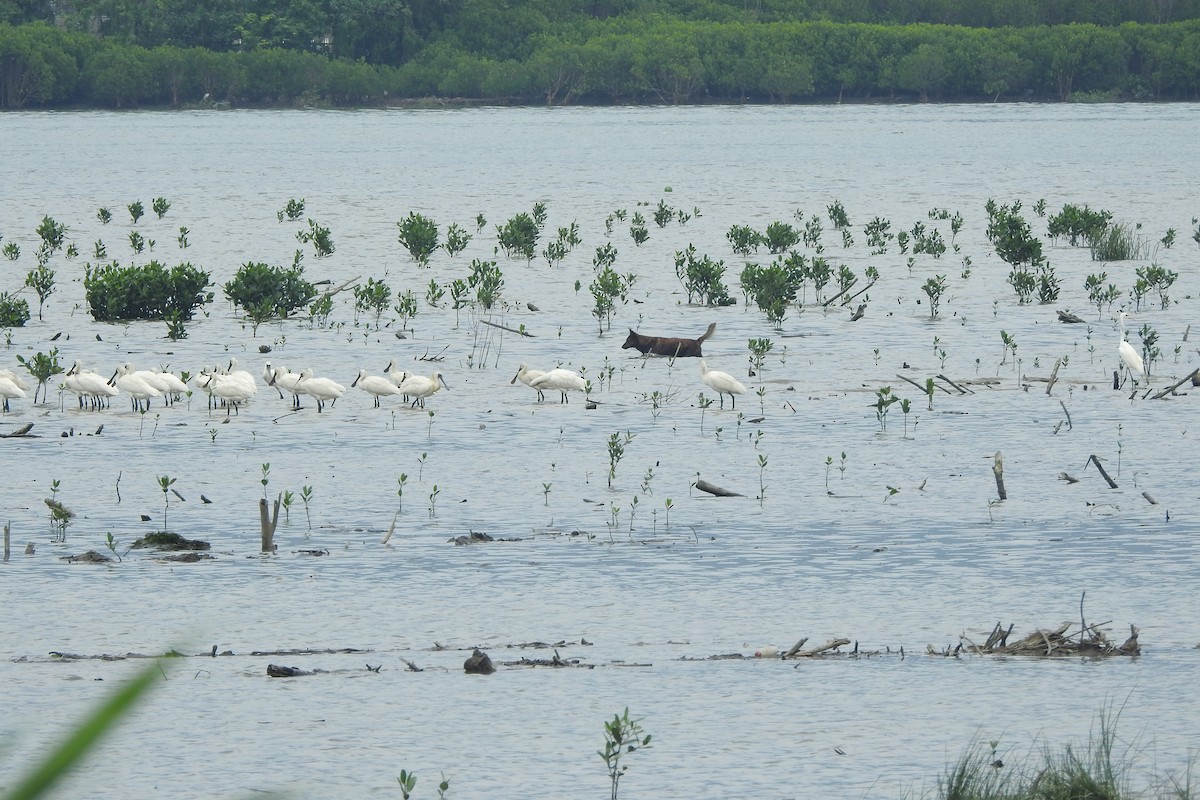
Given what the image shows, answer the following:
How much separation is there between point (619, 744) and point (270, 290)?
714 inches

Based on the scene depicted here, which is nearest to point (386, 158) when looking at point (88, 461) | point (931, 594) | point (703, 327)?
point (703, 327)

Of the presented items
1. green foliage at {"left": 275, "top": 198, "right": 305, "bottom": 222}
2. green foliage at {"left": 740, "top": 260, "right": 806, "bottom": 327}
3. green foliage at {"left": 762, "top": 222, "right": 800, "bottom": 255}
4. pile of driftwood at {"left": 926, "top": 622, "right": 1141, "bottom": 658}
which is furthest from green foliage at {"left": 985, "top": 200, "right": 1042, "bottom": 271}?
pile of driftwood at {"left": 926, "top": 622, "right": 1141, "bottom": 658}

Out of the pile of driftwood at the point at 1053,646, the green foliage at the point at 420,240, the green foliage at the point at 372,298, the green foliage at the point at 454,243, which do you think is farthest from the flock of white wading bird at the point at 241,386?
the green foliage at the point at 454,243

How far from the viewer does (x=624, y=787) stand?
301 inches

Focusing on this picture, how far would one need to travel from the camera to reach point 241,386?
16.7m

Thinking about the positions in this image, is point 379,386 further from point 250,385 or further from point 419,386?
point 250,385

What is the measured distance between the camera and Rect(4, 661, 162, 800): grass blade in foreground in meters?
1.55

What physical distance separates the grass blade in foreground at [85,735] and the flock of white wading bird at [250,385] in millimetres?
15264

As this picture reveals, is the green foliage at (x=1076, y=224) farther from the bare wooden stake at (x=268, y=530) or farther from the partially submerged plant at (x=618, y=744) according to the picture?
the partially submerged plant at (x=618, y=744)

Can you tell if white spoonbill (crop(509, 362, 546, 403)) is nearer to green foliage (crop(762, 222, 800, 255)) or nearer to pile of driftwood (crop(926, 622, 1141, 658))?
pile of driftwood (crop(926, 622, 1141, 658))

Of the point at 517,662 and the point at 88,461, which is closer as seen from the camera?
the point at 517,662

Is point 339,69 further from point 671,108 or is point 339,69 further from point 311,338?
point 311,338

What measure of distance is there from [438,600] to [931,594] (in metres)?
2.99

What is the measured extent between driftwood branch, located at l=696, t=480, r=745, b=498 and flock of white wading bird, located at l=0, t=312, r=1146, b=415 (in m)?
3.45
